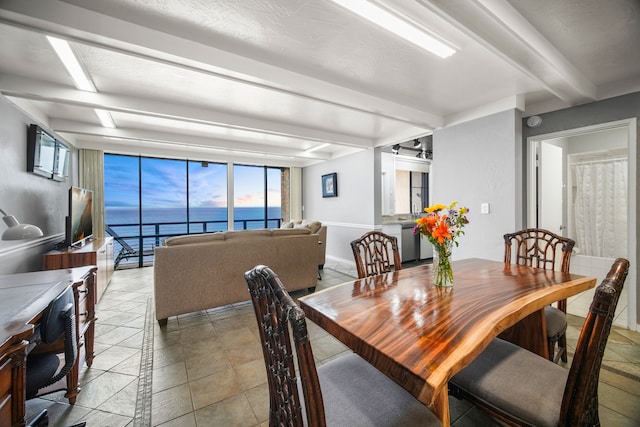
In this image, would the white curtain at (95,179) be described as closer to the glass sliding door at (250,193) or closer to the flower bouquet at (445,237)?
the glass sliding door at (250,193)

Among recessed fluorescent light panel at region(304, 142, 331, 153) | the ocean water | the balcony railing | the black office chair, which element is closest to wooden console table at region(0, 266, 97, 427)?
the black office chair

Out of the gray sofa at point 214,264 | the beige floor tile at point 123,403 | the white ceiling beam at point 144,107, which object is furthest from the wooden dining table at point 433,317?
the white ceiling beam at point 144,107

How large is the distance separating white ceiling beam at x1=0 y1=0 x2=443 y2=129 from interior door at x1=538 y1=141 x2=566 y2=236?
10.1 feet

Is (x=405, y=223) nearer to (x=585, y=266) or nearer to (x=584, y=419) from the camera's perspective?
(x=585, y=266)

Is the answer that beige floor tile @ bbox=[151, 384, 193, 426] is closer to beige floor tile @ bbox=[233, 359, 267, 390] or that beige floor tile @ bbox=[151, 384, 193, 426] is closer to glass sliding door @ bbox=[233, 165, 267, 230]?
beige floor tile @ bbox=[233, 359, 267, 390]

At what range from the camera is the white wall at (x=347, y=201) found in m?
4.96

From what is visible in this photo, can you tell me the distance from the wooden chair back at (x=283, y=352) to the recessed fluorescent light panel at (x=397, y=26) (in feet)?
5.28

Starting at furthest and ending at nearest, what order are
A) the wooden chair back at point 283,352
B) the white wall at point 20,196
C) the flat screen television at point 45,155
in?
1. the flat screen television at point 45,155
2. the white wall at point 20,196
3. the wooden chair back at point 283,352

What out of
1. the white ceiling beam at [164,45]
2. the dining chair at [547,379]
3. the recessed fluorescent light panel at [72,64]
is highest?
the recessed fluorescent light panel at [72,64]

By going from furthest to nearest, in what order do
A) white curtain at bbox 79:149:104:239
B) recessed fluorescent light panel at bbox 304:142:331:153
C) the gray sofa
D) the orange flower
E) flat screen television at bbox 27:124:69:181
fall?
1. recessed fluorescent light panel at bbox 304:142:331:153
2. white curtain at bbox 79:149:104:239
3. flat screen television at bbox 27:124:69:181
4. the gray sofa
5. the orange flower

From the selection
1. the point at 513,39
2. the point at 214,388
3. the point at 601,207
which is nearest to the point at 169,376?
the point at 214,388

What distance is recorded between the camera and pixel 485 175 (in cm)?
312

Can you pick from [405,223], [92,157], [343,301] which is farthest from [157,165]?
[343,301]

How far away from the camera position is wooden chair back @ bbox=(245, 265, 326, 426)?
2.00 feet
